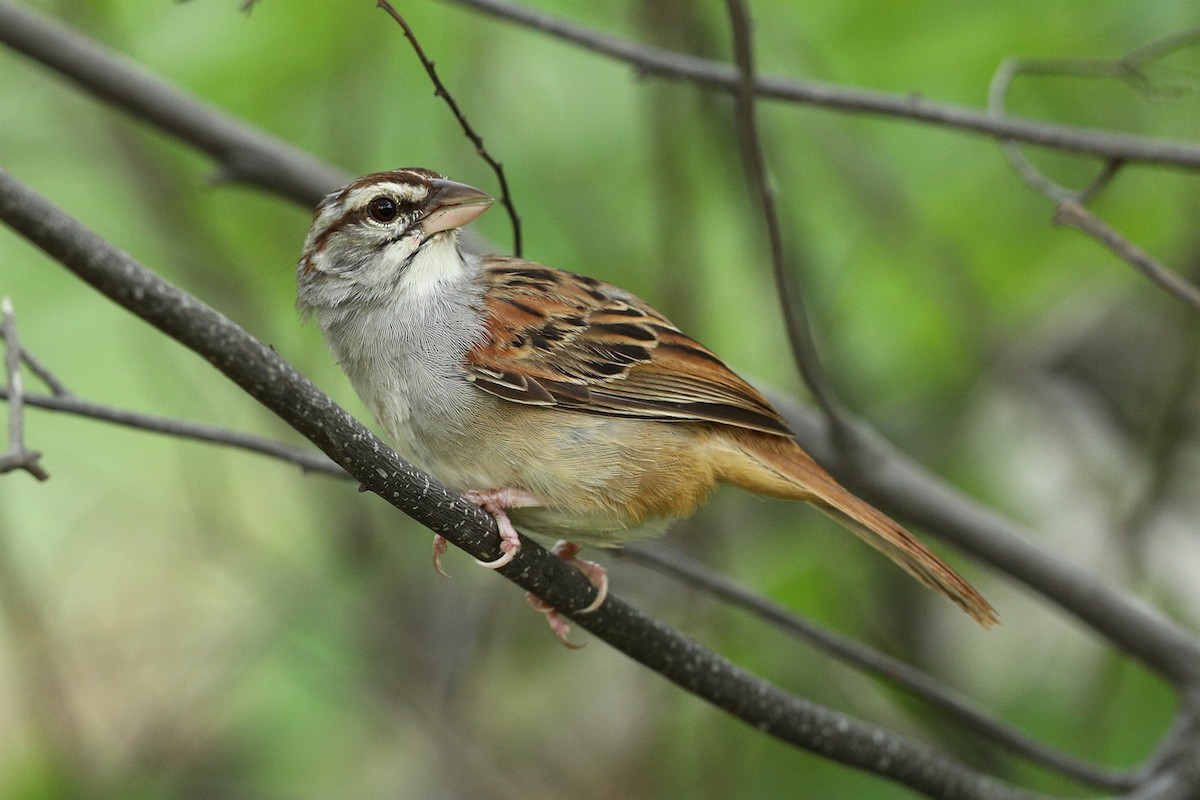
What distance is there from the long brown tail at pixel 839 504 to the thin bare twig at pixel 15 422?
6.70 feet

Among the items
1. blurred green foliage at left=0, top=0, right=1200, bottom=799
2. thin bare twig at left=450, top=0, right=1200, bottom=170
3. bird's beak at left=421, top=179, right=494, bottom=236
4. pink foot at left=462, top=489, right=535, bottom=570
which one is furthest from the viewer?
blurred green foliage at left=0, top=0, right=1200, bottom=799

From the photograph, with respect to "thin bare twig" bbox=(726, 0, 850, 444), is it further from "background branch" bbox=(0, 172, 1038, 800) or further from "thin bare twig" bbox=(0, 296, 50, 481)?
"thin bare twig" bbox=(0, 296, 50, 481)

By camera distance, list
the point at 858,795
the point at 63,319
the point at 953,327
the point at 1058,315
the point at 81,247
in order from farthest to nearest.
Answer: the point at 1058,315, the point at 63,319, the point at 953,327, the point at 858,795, the point at 81,247

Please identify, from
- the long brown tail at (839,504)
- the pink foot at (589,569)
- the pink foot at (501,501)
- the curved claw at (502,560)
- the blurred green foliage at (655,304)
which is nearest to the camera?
the curved claw at (502,560)

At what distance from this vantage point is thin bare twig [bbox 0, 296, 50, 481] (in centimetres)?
269

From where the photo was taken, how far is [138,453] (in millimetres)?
8477

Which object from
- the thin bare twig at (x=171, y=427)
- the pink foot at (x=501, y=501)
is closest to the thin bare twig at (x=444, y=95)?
the pink foot at (x=501, y=501)

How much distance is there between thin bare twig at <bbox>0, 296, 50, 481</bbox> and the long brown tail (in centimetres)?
204

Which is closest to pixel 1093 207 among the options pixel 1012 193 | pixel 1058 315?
pixel 1012 193

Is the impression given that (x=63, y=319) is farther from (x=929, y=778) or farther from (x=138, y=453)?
(x=929, y=778)

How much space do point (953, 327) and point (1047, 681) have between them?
73.4 inches

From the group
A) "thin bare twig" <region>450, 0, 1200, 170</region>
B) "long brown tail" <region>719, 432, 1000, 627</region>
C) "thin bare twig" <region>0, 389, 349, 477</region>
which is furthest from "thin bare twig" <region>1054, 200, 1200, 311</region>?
"thin bare twig" <region>0, 389, 349, 477</region>

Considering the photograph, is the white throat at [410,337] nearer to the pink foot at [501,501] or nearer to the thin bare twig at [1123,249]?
the pink foot at [501,501]

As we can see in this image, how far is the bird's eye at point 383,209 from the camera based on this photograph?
4.02m
